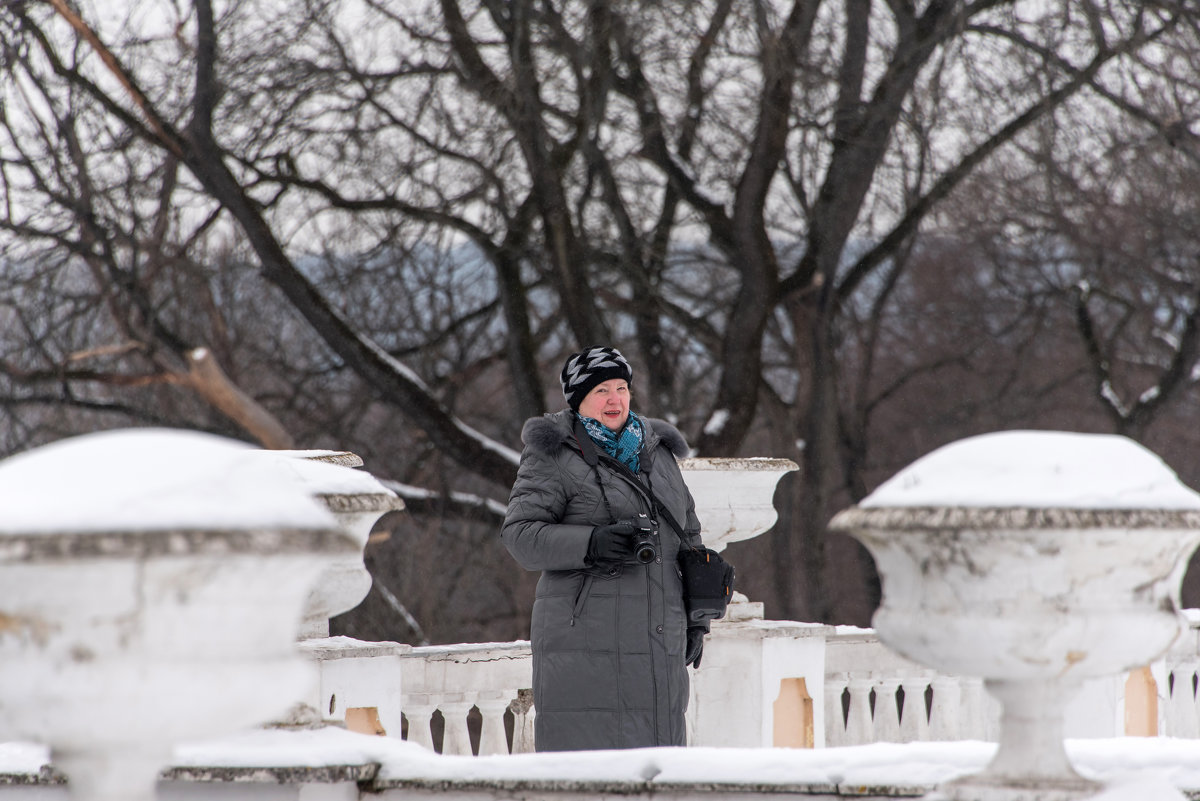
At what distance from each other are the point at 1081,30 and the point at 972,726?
20.4 ft

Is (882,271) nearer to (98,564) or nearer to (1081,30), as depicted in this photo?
(1081,30)

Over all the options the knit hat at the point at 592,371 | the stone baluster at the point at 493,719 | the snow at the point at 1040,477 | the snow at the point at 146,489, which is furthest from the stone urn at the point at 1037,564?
the stone baluster at the point at 493,719

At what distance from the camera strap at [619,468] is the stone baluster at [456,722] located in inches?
59.3

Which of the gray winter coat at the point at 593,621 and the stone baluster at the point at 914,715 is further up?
the gray winter coat at the point at 593,621

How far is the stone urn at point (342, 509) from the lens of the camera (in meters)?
3.10

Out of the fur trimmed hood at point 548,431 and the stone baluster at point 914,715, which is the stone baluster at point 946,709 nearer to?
the stone baluster at point 914,715

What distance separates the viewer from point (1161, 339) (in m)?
15.9

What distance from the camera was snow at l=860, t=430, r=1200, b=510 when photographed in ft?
6.72

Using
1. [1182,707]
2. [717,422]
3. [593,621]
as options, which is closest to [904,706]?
[1182,707]

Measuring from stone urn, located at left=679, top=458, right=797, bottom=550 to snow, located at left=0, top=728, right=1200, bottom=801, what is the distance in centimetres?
252

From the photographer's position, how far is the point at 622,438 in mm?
3693

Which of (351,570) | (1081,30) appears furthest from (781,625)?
(1081,30)

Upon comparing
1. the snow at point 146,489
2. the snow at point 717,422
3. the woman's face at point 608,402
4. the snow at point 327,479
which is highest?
the snow at point 717,422

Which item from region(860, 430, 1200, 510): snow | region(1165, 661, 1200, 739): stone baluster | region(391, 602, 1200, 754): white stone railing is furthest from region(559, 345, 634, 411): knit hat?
region(1165, 661, 1200, 739): stone baluster
